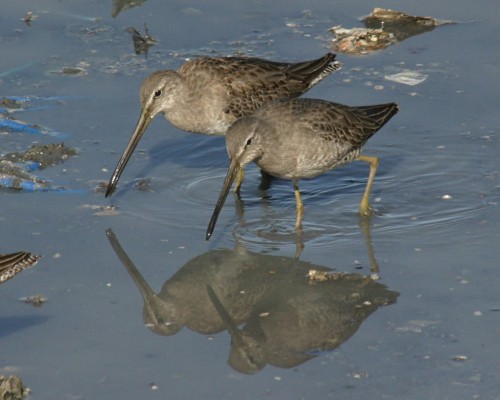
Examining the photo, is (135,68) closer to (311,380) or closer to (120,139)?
(120,139)

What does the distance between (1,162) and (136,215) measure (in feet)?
4.18

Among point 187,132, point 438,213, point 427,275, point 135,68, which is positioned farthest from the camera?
point 135,68

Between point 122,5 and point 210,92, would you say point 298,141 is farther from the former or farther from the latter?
point 122,5

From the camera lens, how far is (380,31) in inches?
409

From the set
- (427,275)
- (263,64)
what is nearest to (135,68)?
(263,64)

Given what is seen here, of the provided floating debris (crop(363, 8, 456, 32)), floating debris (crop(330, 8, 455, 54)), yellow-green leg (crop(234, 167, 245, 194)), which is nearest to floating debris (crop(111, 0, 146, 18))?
floating debris (crop(330, 8, 455, 54))

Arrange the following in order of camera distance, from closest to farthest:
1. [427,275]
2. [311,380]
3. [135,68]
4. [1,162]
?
1. [311,380]
2. [427,275]
3. [1,162]
4. [135,68]

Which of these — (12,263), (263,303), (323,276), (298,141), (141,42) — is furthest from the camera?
(141,42)

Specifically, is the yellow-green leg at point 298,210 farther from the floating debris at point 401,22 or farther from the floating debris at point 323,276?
the floating debris at point 401,22

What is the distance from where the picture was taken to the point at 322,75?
29.4 ft

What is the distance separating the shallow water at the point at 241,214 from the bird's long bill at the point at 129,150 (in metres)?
0.14

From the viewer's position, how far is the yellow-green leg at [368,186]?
7.94 metres

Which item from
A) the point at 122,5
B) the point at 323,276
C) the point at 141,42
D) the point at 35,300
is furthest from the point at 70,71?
the point at 323,276

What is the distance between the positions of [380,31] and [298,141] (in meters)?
2.99
